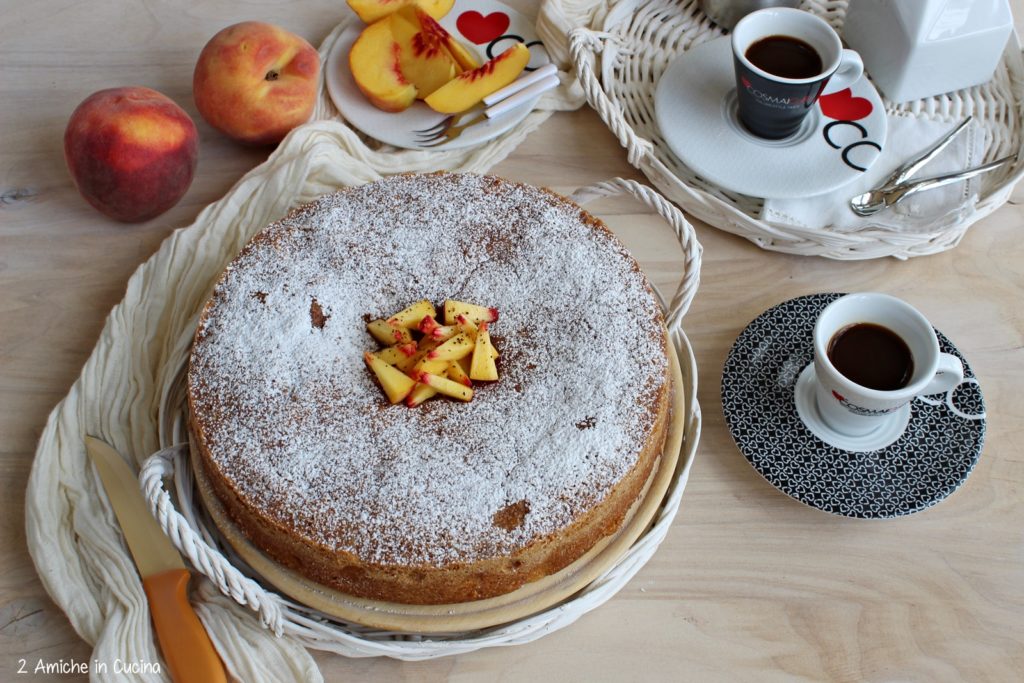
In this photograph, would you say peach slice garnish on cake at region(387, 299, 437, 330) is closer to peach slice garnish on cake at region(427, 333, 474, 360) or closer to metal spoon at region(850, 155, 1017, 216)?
peach slice garnish on cake at region(427, 333, 474, 360)

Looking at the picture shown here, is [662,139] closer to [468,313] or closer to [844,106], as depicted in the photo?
[844,106]

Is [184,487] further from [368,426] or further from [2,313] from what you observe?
[2,313]

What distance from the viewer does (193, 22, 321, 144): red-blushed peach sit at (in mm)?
1428

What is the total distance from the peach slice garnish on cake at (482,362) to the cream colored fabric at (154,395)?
0.38 m

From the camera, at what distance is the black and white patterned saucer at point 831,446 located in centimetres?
115

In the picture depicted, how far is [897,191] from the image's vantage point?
4.54 ft

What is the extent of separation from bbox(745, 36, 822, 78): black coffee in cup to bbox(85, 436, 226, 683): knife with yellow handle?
1.07 metres

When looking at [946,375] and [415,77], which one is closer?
[946,375]

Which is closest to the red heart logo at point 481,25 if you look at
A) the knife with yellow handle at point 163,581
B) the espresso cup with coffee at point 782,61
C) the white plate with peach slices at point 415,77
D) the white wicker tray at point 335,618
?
the white plate with peach slices at point 415,77

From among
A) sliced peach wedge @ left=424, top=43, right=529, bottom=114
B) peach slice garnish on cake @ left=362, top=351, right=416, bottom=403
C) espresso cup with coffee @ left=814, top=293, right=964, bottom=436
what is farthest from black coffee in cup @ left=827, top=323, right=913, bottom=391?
sliced peach wedge @ left=424, top=43, right=529, bottom=114

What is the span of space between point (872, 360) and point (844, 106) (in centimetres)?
51

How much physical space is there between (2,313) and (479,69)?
0.81 m

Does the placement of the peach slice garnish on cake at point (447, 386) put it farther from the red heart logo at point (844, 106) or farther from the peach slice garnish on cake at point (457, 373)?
the red heart logo at point (844, 106)

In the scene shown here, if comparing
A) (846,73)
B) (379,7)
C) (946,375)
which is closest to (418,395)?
(946,375)
